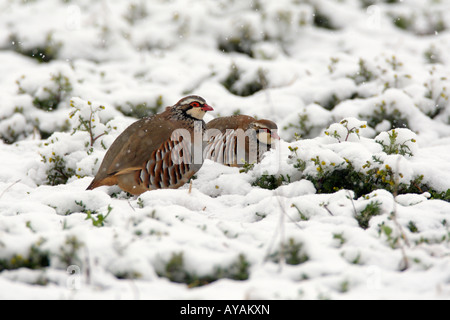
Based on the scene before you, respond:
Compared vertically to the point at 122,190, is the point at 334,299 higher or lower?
higher

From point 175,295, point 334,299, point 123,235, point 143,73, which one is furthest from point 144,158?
point 143,73

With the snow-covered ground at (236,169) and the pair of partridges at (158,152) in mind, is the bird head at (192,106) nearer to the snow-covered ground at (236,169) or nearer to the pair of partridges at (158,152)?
the pair of partridges at (158,152)

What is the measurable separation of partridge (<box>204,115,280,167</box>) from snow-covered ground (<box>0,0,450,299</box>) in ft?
1.01

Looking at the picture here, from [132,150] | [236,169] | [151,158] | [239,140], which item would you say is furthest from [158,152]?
[239,140]

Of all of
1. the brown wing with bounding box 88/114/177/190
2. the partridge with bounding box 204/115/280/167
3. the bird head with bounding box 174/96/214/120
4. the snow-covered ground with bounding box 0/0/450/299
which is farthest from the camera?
the partridge with bounding box 204/115/280/167

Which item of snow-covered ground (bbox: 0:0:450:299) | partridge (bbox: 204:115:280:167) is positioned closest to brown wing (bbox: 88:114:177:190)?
snow-covered ground (bbox: 0:0:450:299)

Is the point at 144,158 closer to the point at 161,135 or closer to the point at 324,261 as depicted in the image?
the point at 161,135

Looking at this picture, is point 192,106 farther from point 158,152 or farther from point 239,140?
point 239,140

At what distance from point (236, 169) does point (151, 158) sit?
83 cm

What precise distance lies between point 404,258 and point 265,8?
7765 mm

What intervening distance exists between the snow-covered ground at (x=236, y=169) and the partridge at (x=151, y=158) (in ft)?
0.73

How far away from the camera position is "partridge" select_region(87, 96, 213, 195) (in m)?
3.76

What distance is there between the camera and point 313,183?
3.70 meters

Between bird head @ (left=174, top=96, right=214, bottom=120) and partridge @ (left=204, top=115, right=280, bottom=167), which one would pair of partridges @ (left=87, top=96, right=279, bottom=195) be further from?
partridge @ (left=204, top=115, right=280, bottom=167)
